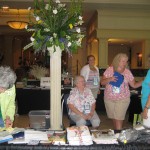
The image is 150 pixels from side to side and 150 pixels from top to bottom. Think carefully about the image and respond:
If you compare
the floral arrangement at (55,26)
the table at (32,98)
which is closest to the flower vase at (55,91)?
Answer: the floral arrangement at (55,26)

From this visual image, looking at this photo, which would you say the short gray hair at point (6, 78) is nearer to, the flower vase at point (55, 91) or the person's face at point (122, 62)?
the flower vase at point (55, 91)

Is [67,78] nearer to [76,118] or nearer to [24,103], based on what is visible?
[24,103]

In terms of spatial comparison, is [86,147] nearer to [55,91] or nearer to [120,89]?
[55,91]

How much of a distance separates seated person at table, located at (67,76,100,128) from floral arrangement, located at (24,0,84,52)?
1168 millimetres

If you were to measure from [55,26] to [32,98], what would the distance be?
4226mm

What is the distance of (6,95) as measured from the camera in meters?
2.56

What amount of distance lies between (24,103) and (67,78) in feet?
4.00

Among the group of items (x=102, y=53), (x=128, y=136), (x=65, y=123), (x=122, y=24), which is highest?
(x=122, y=24)

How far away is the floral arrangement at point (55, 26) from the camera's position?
2.82 metres

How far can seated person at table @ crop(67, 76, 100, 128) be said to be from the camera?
155 inches

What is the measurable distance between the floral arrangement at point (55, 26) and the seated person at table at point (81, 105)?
1168mm

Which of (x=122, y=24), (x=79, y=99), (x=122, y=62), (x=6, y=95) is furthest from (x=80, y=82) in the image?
(x=122, y=24)

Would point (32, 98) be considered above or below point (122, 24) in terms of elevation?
below

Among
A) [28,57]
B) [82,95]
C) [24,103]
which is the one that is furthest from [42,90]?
[28,57]
